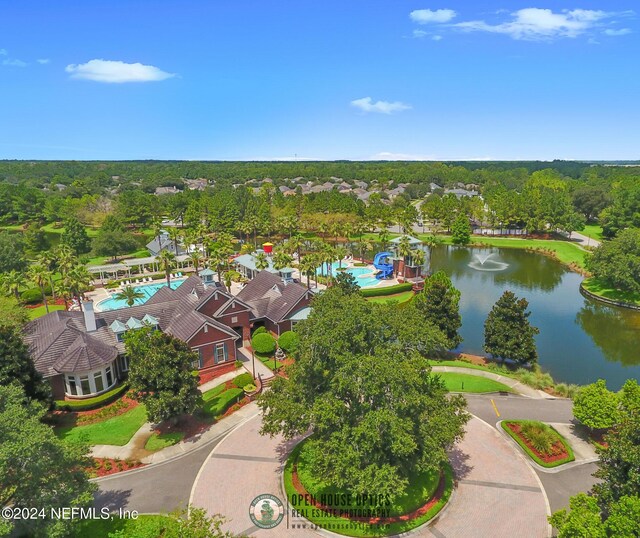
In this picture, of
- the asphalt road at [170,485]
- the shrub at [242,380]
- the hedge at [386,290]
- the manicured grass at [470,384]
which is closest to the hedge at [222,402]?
the shrub at [242,380]

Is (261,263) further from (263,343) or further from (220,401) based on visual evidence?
(220,401)

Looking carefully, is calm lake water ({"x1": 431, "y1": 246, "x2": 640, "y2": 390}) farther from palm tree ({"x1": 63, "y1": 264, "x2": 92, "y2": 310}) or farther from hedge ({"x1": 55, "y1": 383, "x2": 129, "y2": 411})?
palm tree ({"x1": 63, "y1": 264, "x2": 92, "y2": 310})

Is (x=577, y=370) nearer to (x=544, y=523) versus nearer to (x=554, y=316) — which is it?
(x=554, y=316)

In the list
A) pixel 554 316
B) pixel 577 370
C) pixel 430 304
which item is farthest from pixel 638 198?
pixel 430 304

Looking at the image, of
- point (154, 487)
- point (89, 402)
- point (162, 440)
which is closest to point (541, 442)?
point (154, 487)

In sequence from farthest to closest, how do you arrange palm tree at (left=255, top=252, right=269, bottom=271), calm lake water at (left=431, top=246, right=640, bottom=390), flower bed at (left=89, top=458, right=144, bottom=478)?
palm tree at (left=255, top=252, right=269, bottom=271)
calm lake water at (left=431, top=246, right=640, bottom=390)
flower bed at (left=89, top=458, right=144, bottom=478)

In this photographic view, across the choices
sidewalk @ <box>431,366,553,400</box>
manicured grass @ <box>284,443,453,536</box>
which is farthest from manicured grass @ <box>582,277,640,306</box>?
manicured grass @ <box>284,443,453,536</box>
